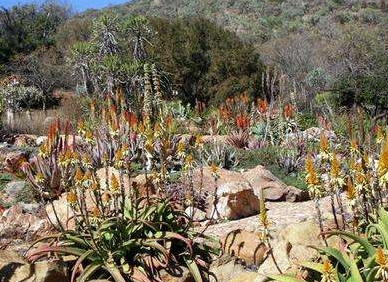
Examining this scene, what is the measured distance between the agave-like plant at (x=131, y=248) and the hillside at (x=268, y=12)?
3217 centimetres

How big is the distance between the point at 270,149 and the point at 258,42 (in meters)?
27.4

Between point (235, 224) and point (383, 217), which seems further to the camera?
point (235, 224)

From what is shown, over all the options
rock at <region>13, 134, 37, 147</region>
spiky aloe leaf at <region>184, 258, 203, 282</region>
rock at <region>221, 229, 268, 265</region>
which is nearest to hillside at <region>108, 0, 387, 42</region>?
rock at <region>13, 134, 37, 147</region>

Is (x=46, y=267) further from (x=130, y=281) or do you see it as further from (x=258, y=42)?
(x=258, y=42)

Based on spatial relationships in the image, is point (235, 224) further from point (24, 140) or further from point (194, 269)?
point (24, 140)

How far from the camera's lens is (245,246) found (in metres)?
4.79

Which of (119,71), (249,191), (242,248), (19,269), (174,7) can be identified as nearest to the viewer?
(19,269)

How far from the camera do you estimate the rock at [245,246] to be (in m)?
4.71

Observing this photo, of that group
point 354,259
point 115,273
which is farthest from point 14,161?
point 354,259

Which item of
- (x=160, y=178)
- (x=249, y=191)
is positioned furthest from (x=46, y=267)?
(x=249, y=191)

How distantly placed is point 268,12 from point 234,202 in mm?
39059

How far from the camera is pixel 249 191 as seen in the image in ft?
20.0

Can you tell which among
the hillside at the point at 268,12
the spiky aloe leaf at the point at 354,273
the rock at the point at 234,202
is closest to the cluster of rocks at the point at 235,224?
the rock at the point at 234,202

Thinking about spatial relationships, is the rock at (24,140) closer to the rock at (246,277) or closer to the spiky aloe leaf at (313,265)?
the rock at (246,277)
